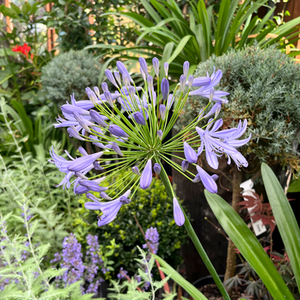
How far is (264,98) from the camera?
0.90 m

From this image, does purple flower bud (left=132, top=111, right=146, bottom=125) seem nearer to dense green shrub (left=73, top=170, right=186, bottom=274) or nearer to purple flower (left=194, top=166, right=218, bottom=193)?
purple flower (left=194, top=166, right=218, bottom=193)

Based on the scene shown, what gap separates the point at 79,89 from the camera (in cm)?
207

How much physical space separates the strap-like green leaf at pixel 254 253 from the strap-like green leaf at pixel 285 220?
71 mm

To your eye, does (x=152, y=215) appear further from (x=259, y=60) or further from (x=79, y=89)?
(x=79, y=89)

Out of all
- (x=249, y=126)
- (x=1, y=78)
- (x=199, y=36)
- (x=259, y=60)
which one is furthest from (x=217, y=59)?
(x=1, y=78)

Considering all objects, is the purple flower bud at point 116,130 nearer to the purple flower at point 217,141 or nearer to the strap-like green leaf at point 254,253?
the purple flower at point 217,141

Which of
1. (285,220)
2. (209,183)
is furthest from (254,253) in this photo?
(209,183)

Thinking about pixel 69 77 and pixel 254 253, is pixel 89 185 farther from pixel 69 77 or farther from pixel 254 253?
pixel 69 77

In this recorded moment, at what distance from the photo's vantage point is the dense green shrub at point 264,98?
893 millimetres

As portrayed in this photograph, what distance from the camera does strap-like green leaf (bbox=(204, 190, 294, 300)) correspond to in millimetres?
795

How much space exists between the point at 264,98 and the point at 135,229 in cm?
95

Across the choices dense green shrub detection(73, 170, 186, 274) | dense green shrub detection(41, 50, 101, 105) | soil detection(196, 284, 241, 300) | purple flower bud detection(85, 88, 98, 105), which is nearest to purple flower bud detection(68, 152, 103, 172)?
purple flower bud detection(85, 88, 98, 105)

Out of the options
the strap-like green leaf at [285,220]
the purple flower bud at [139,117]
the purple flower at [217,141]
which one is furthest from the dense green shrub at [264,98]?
the purple flower bud at [139,117]

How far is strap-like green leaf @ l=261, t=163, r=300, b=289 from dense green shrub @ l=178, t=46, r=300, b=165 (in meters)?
0.10
